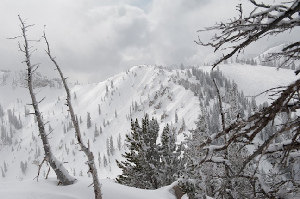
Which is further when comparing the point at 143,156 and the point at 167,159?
the point at 167,159

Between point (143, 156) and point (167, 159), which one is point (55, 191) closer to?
point (143, 156)

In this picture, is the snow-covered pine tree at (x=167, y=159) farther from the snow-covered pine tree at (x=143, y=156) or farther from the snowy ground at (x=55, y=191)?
the snowy ground at (x=55, y=191)

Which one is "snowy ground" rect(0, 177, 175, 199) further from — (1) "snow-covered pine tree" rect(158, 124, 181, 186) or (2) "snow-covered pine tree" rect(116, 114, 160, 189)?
(1) "snow-covered pine tree" rect(158, 124, 181, 186)

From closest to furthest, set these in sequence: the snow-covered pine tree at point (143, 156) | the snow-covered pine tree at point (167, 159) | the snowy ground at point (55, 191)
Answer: the snowy ground at point (55, 191), the snow-covered pine tree at point (143, 156), the snow-covered pine tree at point (167, 159)

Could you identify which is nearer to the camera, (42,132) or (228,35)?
(228,35)

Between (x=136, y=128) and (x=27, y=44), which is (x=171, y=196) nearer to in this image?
(x=136, y=128)

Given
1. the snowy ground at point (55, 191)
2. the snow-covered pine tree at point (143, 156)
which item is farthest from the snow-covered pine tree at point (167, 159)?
the snowy ground at point (55, 191)

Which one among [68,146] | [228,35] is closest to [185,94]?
[68,146]

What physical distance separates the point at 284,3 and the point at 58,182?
11.8m

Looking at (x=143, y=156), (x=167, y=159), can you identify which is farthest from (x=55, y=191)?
(x=167, y=159)

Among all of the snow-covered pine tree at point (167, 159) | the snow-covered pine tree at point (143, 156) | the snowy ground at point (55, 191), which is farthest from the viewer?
the snow-covered pine tree at point (167, 159)

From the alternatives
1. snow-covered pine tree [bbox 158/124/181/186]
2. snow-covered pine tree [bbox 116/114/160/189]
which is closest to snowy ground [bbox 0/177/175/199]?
snow-covered pine tree [bbox 116/114/160/189]

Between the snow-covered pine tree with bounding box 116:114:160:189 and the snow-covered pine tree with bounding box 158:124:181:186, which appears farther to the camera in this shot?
the snow-covered pine tree with bounding box 158:124:181:186

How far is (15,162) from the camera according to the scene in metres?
187
